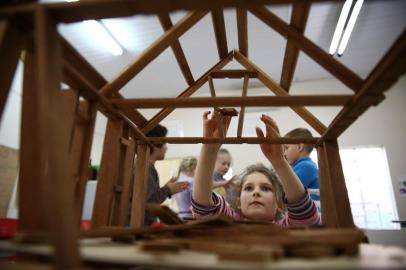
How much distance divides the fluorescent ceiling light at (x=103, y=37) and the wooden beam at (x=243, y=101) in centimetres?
223

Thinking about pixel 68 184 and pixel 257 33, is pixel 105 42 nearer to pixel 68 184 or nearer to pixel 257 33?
pixel 257 33

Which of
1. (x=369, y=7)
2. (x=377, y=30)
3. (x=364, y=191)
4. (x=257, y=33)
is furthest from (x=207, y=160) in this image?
(x=364, y=191)

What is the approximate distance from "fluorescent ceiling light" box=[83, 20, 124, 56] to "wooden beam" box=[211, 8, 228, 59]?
6.43 feet

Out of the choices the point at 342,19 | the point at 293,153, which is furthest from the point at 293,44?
the point at 342,19

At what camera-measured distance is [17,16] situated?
0.52 m

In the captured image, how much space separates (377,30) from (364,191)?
192cm

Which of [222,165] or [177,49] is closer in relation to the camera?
[177,49]

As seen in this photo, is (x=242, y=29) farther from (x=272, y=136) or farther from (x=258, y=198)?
(x=258, y=198)

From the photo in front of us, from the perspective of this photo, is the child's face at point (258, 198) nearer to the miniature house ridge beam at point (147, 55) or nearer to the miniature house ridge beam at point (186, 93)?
the miniature house ridge beam at point (186, 93)

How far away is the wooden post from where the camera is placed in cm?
89

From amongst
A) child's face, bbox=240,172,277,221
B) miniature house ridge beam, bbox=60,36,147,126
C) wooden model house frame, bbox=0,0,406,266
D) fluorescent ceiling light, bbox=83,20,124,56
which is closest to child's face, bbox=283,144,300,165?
child's face, bbox=240,172,277,221

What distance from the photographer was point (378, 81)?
62cm

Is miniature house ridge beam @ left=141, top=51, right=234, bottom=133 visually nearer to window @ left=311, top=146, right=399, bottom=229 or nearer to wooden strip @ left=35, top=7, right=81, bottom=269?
wooden strip @ left=35, top=7, right=81, bottom=269

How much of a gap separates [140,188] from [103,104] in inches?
16.2
